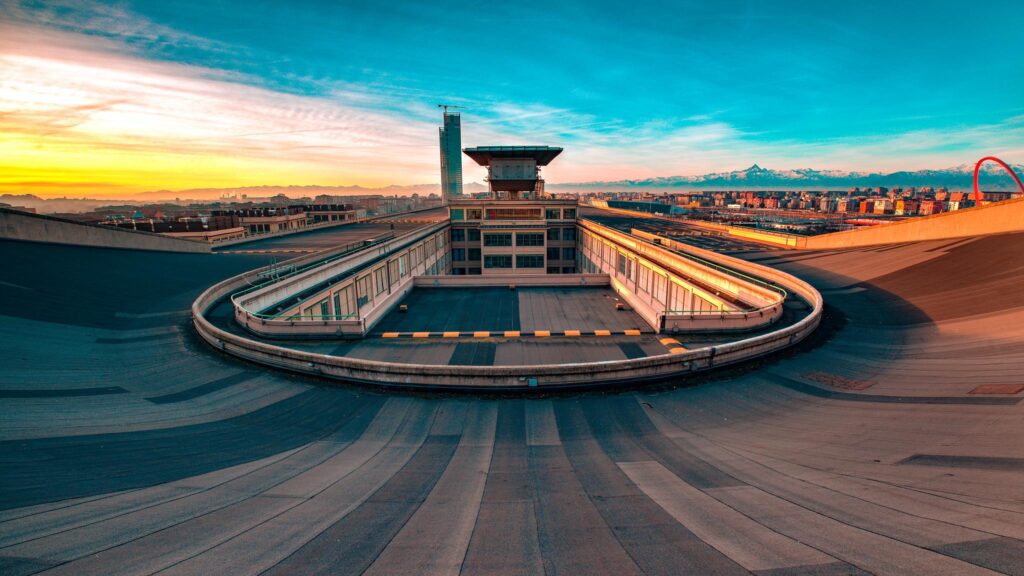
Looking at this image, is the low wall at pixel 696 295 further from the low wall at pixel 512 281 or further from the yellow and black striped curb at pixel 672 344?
the low wall at pixel 512 281

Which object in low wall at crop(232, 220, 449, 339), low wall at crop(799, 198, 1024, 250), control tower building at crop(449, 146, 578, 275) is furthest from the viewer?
control tower building at crop(449, 146, 578, 275)

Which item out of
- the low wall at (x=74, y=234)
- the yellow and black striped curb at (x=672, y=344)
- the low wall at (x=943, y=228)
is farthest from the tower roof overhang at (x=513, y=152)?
the yellow and black striped curb at (x=672, y=344)

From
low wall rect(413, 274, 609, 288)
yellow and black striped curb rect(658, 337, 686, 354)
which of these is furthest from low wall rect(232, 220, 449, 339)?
yellow and black striped curb rect(658, 337, 686, 354)

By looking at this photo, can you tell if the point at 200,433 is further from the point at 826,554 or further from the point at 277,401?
the point at 826,554

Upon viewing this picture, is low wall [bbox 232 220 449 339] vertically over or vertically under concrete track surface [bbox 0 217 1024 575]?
over

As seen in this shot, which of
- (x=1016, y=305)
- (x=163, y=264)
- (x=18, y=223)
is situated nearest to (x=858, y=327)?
(x=1016, y=305)

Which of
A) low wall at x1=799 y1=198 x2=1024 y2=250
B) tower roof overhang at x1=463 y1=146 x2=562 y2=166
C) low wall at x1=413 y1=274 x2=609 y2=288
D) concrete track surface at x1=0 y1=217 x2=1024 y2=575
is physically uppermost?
tower roof overhang at x1=463 y1=146 x2=562 y2=166

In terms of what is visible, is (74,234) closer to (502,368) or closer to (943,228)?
(502,368)

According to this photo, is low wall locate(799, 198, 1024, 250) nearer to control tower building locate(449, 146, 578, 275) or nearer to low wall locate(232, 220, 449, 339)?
control tower building locate(449, 146, 578, 275)
